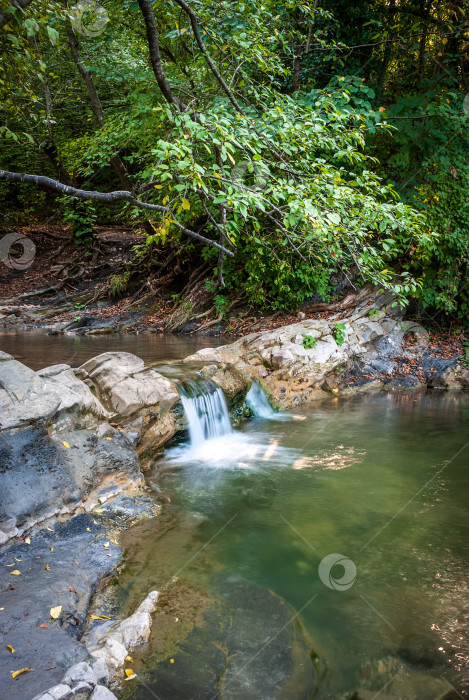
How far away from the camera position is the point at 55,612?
9.37ft

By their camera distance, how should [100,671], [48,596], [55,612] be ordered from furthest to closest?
[48,596], [55,612], [100,671]

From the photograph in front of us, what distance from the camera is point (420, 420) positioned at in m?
7.70

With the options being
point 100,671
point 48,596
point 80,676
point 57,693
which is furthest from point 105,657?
point 48,596

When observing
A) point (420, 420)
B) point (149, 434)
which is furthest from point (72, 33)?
point (420, 420)

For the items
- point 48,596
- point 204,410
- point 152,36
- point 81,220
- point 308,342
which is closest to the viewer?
point 48,596

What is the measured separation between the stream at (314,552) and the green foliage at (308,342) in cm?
210

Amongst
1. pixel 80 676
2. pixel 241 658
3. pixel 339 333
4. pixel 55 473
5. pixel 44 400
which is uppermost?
pixel 44 400

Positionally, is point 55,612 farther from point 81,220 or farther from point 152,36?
point 81,220

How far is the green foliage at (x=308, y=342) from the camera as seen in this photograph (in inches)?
347

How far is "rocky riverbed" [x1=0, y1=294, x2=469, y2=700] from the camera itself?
8.49 ft

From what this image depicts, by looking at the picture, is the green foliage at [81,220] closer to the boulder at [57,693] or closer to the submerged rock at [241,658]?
the submerged rock at [241,658]

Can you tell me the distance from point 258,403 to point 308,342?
1.67 m

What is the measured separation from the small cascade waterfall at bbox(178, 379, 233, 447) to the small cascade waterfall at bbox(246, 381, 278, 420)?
0.85 m

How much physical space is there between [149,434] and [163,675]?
11.1 ft
